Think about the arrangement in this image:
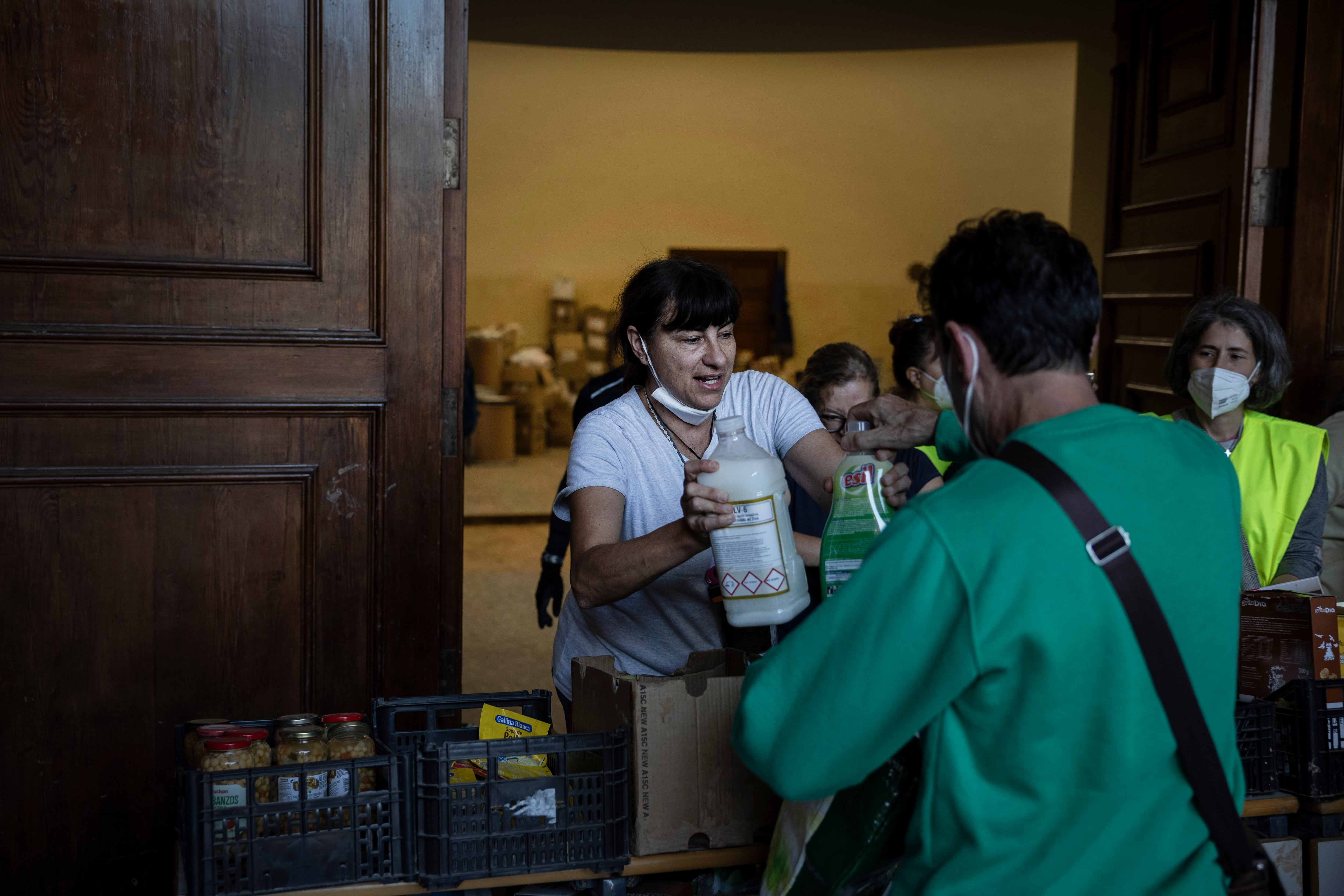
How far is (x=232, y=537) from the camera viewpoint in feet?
7.87

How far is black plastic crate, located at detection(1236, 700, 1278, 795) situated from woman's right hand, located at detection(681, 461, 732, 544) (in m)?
0.95

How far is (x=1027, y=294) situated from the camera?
44.9 inches

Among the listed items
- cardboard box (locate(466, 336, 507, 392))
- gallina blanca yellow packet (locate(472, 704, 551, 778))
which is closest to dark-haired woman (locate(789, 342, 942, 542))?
gallina blanca yellow packet (locate(472, 704, 551, 778))

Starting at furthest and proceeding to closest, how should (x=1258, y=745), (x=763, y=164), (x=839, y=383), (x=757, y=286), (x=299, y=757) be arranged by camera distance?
(x=757, y=286), (x=763, y=164), (x=839, y=383), (x=1258, y=745), (x=299, y=757)

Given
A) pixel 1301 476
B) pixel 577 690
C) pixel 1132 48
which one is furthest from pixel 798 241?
pixel 577 690

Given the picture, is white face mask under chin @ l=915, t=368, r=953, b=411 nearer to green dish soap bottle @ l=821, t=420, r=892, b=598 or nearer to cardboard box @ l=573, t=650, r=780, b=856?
green dish soap bottle @ l=821, t=420, r=892, b=598

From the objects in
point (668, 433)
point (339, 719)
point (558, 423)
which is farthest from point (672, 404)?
point (558, 423)

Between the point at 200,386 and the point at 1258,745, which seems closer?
the point at 1258,745

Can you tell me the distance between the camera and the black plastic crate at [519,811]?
149cm

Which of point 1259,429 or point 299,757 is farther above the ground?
point 1259,429

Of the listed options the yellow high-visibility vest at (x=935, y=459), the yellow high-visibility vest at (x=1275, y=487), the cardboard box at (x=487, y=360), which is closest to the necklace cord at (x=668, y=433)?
the yellow high-visibility vest at (x=935, y=459)

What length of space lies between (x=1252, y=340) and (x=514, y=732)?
2.23 m

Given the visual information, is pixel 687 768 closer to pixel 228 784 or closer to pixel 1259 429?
pixel 228 784

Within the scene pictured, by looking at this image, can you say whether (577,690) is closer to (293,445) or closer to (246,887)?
(246,887)
